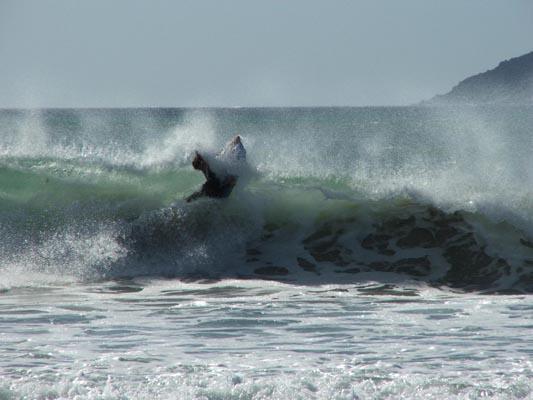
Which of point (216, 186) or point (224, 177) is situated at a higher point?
point (224, 177)

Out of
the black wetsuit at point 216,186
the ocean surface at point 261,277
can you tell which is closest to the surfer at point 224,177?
the black wetsuit at point 216,186

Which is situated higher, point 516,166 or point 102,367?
point 516,166

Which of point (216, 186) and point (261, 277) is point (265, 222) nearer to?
point (216, 186)

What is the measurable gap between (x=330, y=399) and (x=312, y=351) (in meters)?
1.48

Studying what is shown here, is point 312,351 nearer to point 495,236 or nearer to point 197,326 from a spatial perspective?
point 197,326

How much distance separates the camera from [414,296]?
42.0 feet

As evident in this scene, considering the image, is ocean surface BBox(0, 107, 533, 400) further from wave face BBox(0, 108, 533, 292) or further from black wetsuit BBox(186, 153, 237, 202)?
black wetsuit BBox(186, 153, 237, 202)

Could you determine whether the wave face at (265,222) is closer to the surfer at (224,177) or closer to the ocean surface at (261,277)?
the ocean surface at (261,277)

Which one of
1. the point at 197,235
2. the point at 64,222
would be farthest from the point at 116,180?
the point at 197,235

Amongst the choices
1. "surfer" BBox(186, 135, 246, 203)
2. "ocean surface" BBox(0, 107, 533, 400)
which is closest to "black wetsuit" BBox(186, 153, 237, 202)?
"surfer" BBox(186, 135, 246, 203)

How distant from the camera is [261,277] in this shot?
14.4 m

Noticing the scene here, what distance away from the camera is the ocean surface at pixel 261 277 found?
813cm

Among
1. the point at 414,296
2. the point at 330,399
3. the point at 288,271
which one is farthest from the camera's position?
the point at 288,271

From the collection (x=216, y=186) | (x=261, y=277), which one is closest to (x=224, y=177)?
(x=216, y=186)
